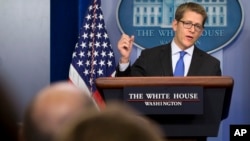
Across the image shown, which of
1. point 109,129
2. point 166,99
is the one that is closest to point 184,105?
point 166,99

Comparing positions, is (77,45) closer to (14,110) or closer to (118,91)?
(118,91)

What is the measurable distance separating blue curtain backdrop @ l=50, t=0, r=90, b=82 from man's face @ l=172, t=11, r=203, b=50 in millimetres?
2075

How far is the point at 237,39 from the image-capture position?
5.60 m

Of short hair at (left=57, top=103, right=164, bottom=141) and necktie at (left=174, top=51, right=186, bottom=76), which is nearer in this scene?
short hair at (left=57, top=103, right=164, bottom=141)

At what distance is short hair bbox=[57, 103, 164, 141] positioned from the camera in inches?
34.0

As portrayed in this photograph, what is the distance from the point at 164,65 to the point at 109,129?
2.79 metres

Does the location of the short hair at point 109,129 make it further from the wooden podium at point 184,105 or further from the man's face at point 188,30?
the man's face at point 188,30

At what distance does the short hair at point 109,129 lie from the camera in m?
0.86

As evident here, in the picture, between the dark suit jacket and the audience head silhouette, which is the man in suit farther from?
the audience head silhouette

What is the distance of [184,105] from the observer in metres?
2.86

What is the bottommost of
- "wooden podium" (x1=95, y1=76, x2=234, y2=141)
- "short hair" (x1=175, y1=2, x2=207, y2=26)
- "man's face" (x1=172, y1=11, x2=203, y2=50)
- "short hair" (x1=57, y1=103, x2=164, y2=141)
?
"wooden podium" (x1=95, y1=76, x2=234, y2=141)

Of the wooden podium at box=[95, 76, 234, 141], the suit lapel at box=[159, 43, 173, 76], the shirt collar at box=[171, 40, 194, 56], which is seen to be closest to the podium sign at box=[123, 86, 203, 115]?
the wooden podium at box=[95, 76, 234, 141]

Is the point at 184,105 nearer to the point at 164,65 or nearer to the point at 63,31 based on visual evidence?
the point at 164,65

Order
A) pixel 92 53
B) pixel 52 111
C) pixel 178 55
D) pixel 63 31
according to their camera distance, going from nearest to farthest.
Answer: pixel 52 111
pixel 178 55
pixel 92 53
pixel 63 31
